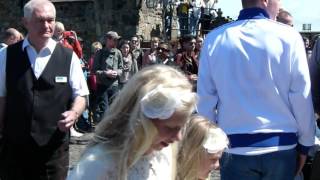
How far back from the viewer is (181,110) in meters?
2.27

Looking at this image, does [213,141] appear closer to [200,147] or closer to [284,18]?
[200,147]

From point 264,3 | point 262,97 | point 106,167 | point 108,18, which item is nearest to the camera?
point 106,167

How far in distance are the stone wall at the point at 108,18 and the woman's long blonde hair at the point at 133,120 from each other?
50.8 ft

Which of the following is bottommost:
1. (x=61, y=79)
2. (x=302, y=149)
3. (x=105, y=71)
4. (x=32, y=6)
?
(x=105, y=71)

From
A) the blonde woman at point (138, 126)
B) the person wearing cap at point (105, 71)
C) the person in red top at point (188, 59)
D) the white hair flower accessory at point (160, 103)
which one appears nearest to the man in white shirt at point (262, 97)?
the blonde woman at point (138, 126)

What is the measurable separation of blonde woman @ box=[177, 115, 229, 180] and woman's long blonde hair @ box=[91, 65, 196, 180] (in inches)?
23.3

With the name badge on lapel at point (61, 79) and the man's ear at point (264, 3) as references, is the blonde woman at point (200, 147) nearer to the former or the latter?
the man's ear at point (264, 3)

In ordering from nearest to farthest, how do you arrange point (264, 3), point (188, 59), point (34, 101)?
point (264, 3), point (34, 101), point (188, 59)

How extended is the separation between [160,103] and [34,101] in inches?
80.1

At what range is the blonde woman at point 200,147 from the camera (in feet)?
9.44

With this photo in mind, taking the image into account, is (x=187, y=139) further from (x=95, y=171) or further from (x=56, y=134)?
(x=56, y=134)

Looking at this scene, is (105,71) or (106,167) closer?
(106,167)

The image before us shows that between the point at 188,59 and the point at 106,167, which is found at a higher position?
the point at 106,167

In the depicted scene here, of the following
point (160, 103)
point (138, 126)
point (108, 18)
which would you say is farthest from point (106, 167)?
point (108, 18)
